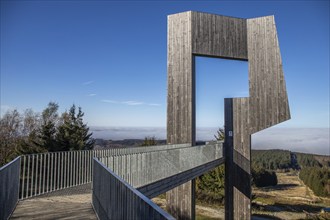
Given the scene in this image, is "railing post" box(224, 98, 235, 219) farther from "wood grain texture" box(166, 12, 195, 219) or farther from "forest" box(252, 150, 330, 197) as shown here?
"forest" box(252, 150, 330, 197)

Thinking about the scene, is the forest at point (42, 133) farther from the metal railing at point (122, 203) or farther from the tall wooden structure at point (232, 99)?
the metal railing at point (122, 203)

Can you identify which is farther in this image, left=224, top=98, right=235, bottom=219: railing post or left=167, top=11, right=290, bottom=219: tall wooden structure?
left=224, top=98, right=235, bottom=219: railing post

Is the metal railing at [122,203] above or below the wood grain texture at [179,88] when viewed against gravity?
below

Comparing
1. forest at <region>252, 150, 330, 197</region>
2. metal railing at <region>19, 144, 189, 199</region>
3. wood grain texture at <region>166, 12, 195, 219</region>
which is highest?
wood grain texture at <region>166, 12, 195, 219</region>

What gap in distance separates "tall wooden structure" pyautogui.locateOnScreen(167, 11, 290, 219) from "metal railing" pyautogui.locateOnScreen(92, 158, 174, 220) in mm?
10362

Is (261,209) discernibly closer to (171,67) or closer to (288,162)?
(171,67)

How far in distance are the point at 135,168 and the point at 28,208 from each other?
2.51 meters

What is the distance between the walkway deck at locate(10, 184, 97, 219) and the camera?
237 inches

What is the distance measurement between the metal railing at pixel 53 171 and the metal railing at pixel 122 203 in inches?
134

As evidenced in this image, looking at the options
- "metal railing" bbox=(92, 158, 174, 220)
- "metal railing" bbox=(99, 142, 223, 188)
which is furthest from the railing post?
"metal railing" bbox=(92, 158, 174, 220)

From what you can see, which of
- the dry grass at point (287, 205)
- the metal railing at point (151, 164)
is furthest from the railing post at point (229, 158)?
the metal railing at point (151, 164)

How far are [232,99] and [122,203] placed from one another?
13252mm

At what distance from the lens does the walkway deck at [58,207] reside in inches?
237

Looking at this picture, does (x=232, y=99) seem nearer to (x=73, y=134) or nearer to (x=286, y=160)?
(x=73, y=134)
